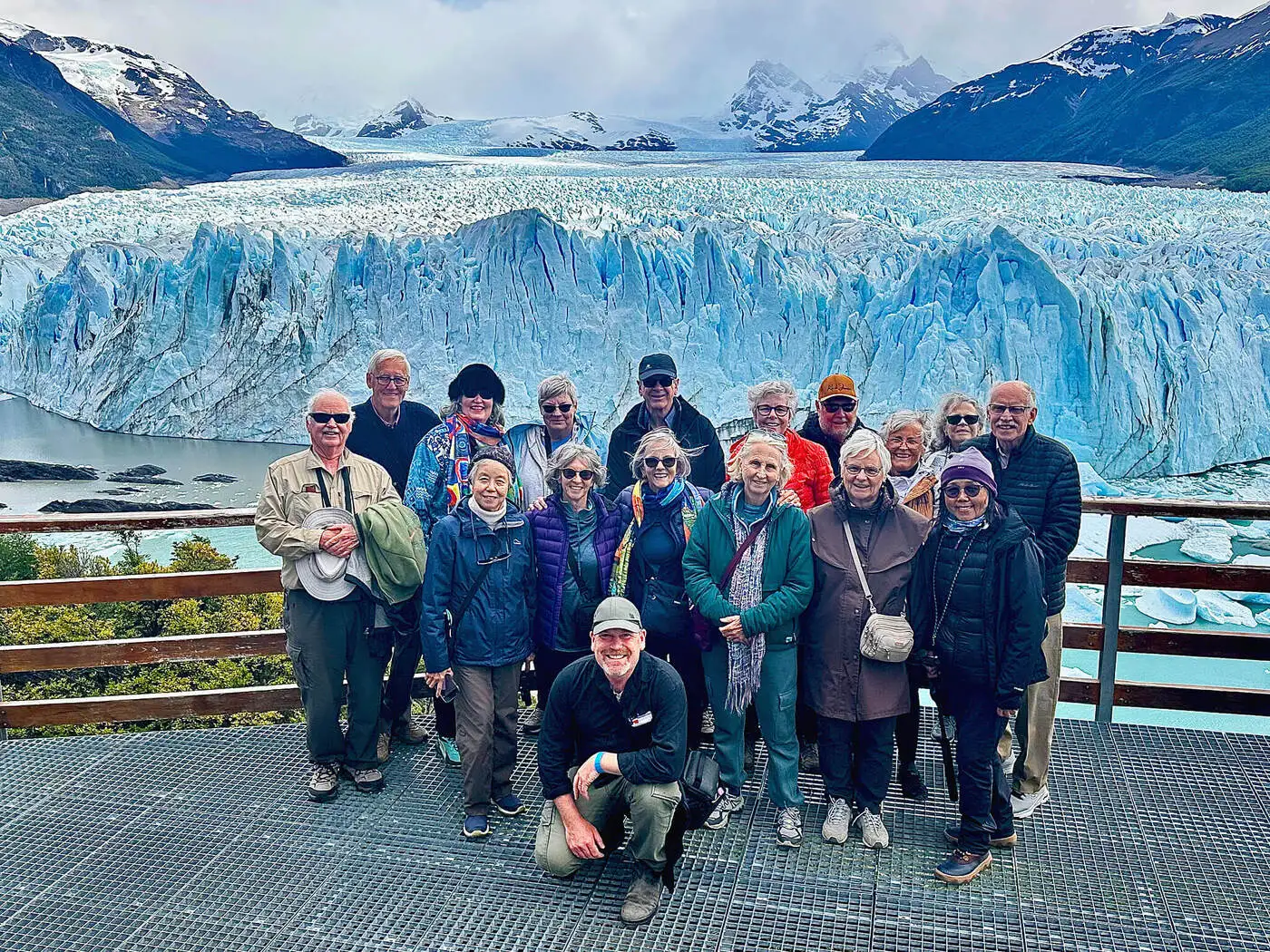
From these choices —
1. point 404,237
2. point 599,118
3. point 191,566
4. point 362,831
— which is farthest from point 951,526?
point 599,118

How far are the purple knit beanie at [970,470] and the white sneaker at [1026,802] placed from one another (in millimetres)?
944

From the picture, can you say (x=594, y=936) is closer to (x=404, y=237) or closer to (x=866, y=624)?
(x=866, y=624)

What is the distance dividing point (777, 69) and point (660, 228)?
115 ft

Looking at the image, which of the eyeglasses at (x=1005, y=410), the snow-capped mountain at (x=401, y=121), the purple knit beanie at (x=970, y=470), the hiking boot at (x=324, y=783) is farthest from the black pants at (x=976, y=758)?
the snow-capped mountain at (x=401, y=121)

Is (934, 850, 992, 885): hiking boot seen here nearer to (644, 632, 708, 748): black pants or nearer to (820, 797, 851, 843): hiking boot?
(820, 797, 851, 843): hiking boot

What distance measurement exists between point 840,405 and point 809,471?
247mm

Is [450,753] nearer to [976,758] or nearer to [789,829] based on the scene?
[789,829]

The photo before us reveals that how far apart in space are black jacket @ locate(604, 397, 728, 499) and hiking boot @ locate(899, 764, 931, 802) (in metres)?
1.00

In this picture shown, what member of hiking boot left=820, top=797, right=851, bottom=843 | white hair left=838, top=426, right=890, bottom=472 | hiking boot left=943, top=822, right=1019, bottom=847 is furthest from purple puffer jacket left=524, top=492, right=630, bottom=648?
hiking boot left=943, top=822, right=1019, bottom=847

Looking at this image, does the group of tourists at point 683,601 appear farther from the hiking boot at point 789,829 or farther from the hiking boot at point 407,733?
the hiking boot at point 407,733

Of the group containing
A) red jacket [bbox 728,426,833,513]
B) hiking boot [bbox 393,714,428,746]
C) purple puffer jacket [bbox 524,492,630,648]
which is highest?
red jacket [bbox 728,426,833,513]

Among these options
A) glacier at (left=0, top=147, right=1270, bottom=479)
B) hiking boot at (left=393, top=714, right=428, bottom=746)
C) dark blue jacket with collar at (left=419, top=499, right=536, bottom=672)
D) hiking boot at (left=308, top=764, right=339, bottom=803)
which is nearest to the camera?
dark blue jacket with collar at (left=419, top=499, right=536, bottom=672)

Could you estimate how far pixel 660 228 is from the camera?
576 inches

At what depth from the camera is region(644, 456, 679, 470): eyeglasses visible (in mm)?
2652
